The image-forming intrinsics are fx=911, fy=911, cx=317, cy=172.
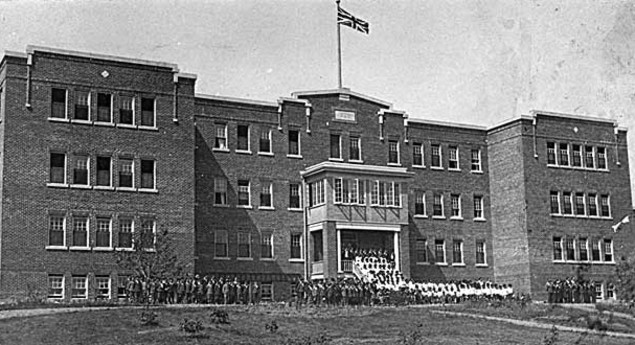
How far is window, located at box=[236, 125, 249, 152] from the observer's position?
164 feet

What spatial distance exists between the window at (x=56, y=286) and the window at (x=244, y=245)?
410 inches

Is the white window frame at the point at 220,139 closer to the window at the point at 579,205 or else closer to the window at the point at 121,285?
the window at the point at 121,285

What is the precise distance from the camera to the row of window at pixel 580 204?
185 feet

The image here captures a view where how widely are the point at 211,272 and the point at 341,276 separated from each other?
680cm

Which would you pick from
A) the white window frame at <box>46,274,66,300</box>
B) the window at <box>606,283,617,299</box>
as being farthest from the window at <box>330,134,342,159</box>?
the window at <box>606,283,617,299</box>

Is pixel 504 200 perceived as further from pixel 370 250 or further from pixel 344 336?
pixel 344 336

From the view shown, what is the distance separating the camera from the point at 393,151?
54594 mm

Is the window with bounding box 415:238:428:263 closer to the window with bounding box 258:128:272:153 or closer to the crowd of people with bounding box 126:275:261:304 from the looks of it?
the window with bounding box 258:128:272:153

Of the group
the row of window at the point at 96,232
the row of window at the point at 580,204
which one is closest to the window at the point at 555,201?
the row of window at the point at 580,204

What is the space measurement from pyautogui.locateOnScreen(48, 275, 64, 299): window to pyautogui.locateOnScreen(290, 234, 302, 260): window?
533 inches

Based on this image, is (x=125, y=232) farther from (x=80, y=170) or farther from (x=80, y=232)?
(x=80, y=170)

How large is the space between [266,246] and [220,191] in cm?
394

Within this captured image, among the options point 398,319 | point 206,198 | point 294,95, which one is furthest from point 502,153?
point 398,319

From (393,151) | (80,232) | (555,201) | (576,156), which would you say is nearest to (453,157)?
(393,151)
